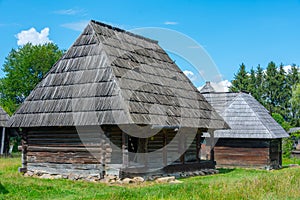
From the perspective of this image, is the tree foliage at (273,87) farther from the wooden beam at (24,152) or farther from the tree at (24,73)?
the wooden beam at (24,152)

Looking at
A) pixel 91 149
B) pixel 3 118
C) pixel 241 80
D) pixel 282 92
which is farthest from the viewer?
pixel 241 80

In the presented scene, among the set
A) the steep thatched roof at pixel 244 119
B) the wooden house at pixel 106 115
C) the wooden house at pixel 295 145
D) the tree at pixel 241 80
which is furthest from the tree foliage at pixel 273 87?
the wooden house at pixel 106 115

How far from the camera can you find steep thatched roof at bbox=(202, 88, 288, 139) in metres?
23.8

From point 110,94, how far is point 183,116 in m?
3.38

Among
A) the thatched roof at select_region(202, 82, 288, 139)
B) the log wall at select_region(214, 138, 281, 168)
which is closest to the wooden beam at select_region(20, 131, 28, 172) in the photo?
the thatched roof at select_region(202, 82, 288, 139)

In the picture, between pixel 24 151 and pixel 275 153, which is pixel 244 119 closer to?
pixel 275 153

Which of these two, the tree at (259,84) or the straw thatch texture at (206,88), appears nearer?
the straw thatch texture at (206,88)

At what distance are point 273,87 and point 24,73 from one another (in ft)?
107

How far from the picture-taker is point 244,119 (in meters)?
24.8

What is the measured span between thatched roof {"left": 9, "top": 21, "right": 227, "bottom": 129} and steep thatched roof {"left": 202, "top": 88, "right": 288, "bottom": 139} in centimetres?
528

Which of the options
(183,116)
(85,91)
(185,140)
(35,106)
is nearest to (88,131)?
(85,91)

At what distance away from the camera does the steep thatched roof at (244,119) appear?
78.0ft

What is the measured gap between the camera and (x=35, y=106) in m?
16.1

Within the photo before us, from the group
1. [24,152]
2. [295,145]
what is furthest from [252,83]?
[24,152]
